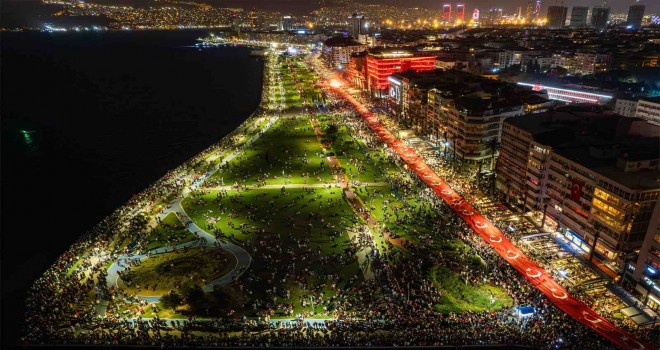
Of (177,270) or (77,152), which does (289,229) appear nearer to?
(177,270)

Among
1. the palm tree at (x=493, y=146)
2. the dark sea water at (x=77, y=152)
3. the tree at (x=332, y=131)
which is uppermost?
the palm tree at (x=493, y=146)

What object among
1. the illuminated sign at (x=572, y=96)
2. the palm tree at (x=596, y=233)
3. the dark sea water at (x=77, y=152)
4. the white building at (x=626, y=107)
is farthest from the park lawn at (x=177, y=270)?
the illuminated sign at (x=572, y=96)

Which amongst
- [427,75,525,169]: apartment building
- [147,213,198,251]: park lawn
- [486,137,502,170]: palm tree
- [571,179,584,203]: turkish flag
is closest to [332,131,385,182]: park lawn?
[427,75,525,169]: apartment building

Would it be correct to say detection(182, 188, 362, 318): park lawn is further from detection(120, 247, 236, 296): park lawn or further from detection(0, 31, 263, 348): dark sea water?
detection(0, 31, 263, 348): dark sea water

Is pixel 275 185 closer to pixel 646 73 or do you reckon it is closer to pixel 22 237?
pixel 22 237

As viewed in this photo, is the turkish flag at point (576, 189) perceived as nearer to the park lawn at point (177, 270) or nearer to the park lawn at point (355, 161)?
the park lawn at point (355, 161)
